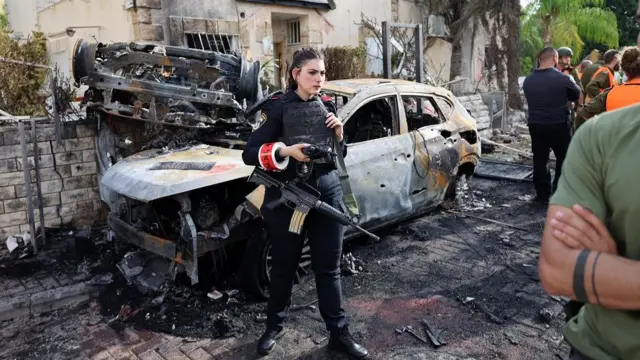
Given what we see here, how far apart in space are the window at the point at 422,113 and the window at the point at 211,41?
4744 millimetres

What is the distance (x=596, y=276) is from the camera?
1327mm

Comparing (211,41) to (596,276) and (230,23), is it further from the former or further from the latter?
(596,276)

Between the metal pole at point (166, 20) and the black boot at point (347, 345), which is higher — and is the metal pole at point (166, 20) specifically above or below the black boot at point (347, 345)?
above

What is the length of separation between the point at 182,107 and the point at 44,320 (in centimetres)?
215

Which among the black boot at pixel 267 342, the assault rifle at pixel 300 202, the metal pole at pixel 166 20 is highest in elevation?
the metal pole at pixel 166 20

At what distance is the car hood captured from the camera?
12.2 feet

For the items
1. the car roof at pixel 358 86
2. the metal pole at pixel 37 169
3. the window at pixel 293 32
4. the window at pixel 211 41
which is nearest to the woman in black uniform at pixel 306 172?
the car roof at pixel 358 86

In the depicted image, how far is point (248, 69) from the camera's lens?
5.16 meters

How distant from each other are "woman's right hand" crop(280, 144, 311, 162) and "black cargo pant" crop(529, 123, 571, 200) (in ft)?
14.0

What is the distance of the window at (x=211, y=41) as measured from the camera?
32.1 ft

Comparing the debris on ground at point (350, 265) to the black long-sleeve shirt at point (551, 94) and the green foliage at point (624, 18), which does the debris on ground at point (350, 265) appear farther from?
the green foliage at point (624, 18)

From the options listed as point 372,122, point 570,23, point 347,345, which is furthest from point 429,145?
point 570,23

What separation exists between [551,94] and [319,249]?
417 centimetres

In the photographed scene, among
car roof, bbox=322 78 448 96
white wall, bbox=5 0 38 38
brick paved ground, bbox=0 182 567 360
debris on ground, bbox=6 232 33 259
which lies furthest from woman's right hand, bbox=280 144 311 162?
white wall, bbox=5 0 38 38
